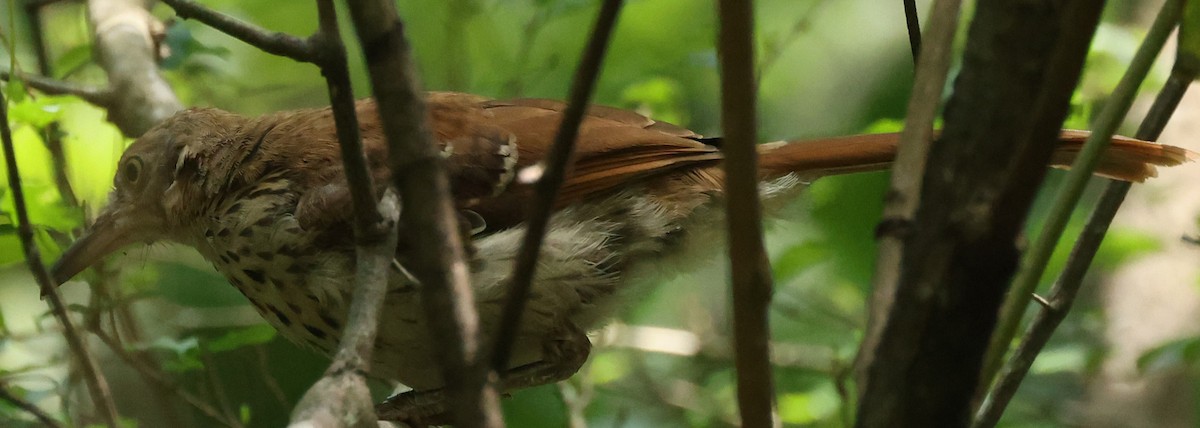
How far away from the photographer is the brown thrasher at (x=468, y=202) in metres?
2.14

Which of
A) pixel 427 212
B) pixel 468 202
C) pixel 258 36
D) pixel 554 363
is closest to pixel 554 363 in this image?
pixel 554 363

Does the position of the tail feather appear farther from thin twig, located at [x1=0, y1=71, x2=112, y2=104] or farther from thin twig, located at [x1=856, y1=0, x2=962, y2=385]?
thin twig, located at [x1=0, y1=71, x2=112, y2=104]

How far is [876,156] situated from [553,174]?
1.56 metres

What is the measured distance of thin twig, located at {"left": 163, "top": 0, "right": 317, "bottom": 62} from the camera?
117 centimetres

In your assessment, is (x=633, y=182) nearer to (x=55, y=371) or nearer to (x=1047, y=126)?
(x=1047, y=126)

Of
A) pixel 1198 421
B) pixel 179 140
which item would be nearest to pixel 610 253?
pixel 179 140

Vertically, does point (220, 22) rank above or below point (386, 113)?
above

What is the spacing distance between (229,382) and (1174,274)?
3.46 metres

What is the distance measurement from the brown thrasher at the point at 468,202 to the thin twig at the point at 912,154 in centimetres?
105

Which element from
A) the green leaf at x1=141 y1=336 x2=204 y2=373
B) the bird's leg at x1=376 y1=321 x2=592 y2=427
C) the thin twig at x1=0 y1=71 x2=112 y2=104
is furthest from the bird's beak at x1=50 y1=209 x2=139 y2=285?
the bird's leg at x1=376 y1=321 x2=592 y2=427

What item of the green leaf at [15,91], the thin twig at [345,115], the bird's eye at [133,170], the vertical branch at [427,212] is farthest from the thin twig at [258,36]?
the bird's eye at [133,170]

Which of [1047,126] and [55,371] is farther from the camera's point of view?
[55,371]

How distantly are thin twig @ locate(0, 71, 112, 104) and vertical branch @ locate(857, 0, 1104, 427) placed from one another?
2.33 metres

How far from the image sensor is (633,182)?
2.44m
